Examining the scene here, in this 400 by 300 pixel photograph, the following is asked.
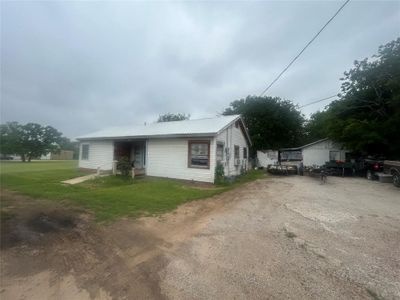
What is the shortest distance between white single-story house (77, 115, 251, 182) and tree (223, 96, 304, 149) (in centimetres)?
1511

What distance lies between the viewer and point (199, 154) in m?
13.1

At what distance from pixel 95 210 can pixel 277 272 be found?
5698 millimetres

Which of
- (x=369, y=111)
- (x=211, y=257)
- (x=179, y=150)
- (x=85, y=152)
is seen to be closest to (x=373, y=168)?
(x=369, y=111)

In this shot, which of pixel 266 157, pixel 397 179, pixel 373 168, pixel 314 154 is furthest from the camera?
pixel 266 157

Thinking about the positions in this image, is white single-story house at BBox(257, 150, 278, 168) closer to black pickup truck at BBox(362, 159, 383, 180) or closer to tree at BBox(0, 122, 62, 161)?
black pickup truck at BBox(362, 159, 383, 180)

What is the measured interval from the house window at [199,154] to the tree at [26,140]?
166ft

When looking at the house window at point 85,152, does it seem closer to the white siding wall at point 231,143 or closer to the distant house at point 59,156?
the white siding wall at point 231,143

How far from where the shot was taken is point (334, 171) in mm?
19469

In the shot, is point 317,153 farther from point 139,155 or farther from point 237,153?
point 139,155

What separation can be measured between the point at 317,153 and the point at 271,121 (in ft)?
30.1

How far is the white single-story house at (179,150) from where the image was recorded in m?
12.9

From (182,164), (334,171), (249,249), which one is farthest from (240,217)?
(334,171)

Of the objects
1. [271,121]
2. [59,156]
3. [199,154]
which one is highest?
[271,121]

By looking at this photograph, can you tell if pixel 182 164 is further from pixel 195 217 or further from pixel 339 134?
pixel 339 134
